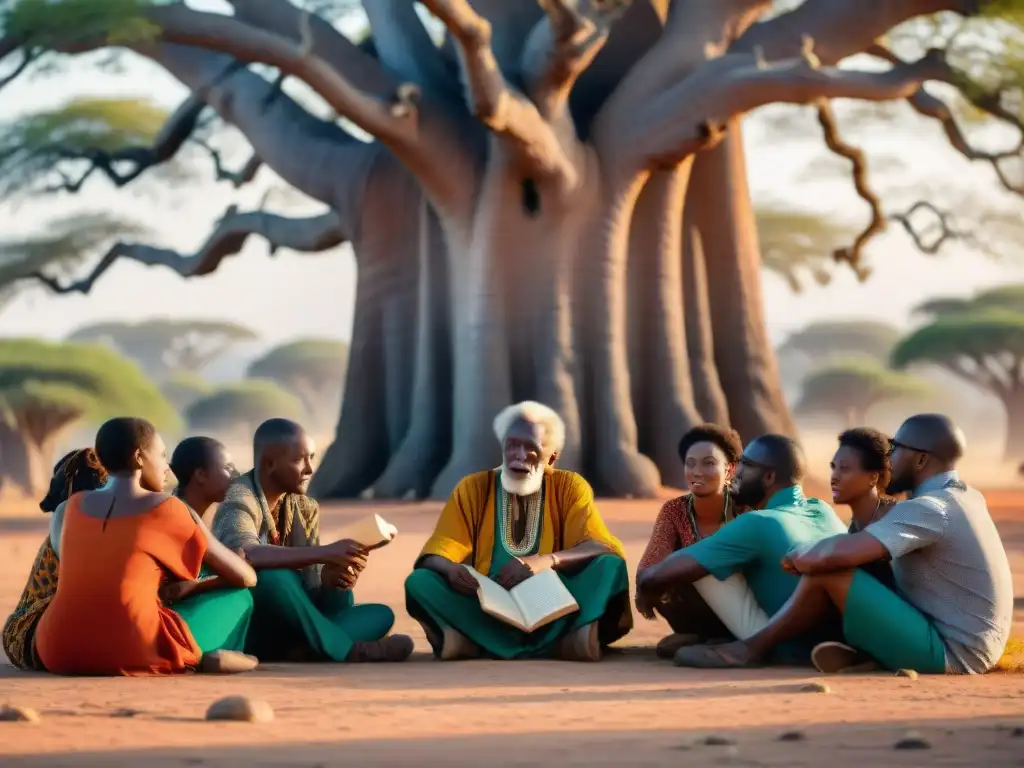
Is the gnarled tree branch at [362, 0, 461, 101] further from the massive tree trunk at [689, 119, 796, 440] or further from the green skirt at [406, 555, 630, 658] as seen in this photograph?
the green skirt at [406, 555, 630, 658]

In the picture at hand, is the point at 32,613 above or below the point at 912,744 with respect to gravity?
above

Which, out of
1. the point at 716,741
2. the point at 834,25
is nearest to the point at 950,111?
the point at 834,25

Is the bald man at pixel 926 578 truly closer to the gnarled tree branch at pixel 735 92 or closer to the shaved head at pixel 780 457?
the shaved head at pixel 780 457

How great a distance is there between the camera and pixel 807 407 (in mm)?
52719

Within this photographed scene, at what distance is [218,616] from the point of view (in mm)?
7016

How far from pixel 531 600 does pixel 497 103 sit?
9.06m

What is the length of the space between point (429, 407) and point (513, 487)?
11157mm

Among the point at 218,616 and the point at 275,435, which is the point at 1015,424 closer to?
the point at 275,435

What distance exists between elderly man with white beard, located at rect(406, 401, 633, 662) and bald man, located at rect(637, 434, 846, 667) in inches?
10.1

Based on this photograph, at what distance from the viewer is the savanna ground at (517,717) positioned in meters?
4.90

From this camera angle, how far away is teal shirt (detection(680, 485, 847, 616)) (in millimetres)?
7074

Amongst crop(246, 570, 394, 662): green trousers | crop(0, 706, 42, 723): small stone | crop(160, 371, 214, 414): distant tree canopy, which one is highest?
crop(160, 371, 214, 414): distant tree canopy

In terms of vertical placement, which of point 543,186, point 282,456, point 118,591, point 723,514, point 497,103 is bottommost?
point 118,591

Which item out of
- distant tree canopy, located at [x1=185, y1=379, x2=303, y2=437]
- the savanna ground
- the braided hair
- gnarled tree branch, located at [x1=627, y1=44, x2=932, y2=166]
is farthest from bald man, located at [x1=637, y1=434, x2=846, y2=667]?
distant tree canopy, located at [x1=185, y1=379, x2=303, y2=437]
